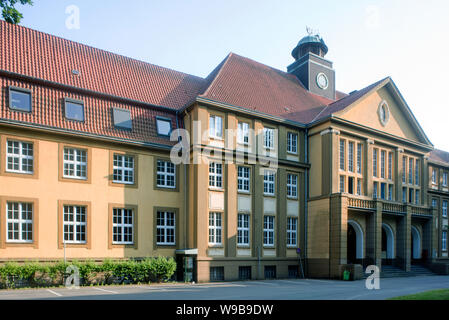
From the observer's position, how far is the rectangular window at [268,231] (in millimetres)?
26806

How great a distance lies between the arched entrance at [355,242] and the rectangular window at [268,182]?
19.6 feet

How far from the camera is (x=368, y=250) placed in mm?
28516

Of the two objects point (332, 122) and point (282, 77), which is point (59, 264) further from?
point (282, 77)

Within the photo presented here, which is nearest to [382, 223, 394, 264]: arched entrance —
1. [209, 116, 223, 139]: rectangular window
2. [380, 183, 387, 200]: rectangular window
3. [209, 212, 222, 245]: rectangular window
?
[380, 183, 387, 200]: rectangular window

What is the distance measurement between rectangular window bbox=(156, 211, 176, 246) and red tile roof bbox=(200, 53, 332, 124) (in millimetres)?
7484

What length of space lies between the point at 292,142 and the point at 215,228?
8.77 m

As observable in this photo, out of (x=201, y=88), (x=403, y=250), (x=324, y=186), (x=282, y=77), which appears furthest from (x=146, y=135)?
(x=403, y=250)

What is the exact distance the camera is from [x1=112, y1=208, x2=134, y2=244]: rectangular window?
22.9 meters

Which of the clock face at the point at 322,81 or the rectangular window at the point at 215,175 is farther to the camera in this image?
the clock face at the point at 322,81

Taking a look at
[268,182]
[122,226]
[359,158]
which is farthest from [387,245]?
[122,226]

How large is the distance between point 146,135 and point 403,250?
20438 mm

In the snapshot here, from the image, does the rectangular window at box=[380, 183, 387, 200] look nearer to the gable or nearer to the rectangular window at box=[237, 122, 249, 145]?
the gable

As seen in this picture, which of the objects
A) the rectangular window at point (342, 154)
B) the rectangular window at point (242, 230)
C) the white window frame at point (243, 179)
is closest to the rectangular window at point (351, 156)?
the rectangular window at point (342, 154)

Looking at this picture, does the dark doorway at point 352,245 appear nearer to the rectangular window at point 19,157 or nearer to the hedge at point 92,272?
the hedge at point 92,272
